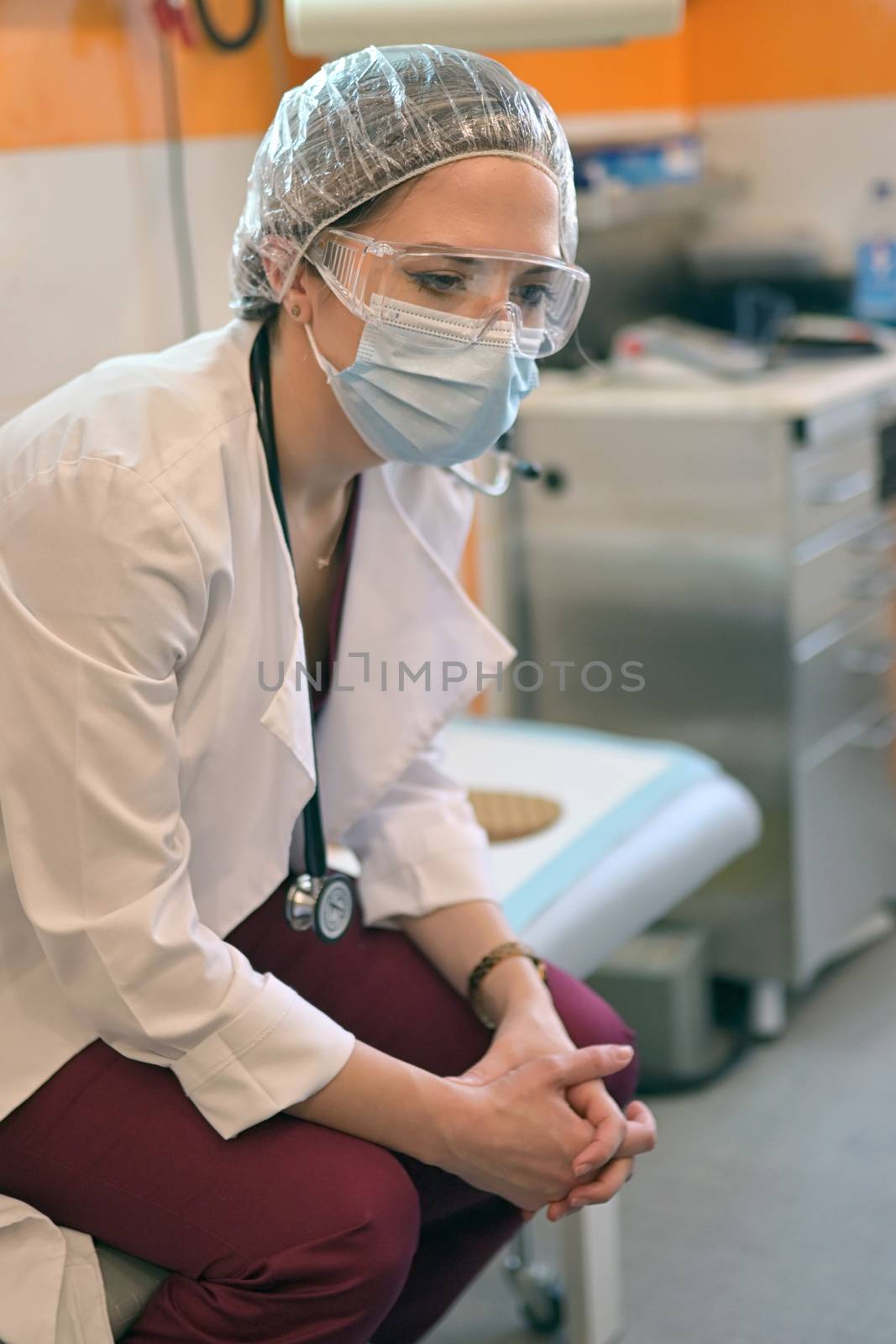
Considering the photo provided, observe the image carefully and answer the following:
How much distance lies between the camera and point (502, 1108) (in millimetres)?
1145

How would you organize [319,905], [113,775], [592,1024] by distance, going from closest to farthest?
[113,775] < [319,905] < [592,1024]

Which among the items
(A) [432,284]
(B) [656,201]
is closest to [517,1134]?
→ (A) [432,284]

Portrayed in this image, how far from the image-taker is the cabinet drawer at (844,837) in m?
2.29

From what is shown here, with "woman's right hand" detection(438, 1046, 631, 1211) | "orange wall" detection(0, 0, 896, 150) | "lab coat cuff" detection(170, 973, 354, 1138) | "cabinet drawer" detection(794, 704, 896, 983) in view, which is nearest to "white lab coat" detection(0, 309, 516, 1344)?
"lab coat cuff" detection(170, 973, 354, 1138)

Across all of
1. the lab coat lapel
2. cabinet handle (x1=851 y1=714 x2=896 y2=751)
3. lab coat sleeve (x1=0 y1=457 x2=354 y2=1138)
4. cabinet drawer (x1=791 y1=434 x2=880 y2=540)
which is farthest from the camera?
cabinet handle (x1=851 y1=714 x2=896 y2=751)

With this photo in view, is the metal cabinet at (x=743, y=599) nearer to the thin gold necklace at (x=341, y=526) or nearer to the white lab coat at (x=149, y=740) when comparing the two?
the thin gold necklace at (x=341, y=526)

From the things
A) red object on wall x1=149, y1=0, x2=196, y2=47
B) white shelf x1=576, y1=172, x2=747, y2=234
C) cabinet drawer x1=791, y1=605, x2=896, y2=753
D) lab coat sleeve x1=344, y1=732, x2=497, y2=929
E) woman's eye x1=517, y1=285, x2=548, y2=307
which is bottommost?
cabinet drawer x1=791, y1=605, x2=896, y2=753

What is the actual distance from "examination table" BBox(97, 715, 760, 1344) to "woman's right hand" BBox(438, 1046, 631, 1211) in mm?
376

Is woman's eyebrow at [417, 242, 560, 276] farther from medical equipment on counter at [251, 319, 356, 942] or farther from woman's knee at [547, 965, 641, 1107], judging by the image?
woman's knee at [547, 965, 641, 1107]

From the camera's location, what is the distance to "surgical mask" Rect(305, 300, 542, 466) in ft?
3.74

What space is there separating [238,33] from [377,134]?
971 millimetres

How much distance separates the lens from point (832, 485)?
2248 millimetres

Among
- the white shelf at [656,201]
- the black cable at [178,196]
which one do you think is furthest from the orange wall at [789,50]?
the black cable at [178,196]

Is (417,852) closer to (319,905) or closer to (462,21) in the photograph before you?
(319,905)
